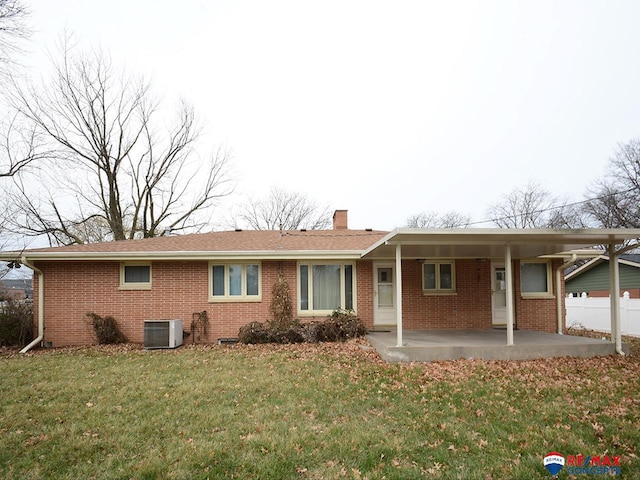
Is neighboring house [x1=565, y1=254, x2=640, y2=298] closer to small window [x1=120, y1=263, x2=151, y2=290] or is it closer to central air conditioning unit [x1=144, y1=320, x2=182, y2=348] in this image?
central air conditioning unit [x1=144, y1=320, x2=182, y2=348]

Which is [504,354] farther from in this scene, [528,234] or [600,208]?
[600,208]

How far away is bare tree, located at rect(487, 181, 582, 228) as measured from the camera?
35875mm

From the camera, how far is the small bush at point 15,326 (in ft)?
36.0

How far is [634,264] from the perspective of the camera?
1780 centimetres

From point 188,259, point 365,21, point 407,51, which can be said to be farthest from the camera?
point 407,51

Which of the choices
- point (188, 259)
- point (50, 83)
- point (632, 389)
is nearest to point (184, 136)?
point (50, 83)

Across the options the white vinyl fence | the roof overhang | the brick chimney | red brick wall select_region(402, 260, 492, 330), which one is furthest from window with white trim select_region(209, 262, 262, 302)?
the white vinyl fence

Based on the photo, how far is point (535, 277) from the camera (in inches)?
493

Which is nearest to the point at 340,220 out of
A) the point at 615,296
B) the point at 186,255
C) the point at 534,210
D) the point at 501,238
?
the point at 186,255

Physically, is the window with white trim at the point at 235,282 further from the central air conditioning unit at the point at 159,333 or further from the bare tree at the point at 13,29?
the bare tree at the point at 13,29

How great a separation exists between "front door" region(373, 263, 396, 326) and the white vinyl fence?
9.23 m

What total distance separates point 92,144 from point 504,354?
22151 mm

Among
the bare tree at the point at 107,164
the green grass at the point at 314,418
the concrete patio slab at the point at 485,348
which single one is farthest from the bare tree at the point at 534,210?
the green grass at the point at 314,418

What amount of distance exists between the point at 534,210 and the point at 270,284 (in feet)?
110
